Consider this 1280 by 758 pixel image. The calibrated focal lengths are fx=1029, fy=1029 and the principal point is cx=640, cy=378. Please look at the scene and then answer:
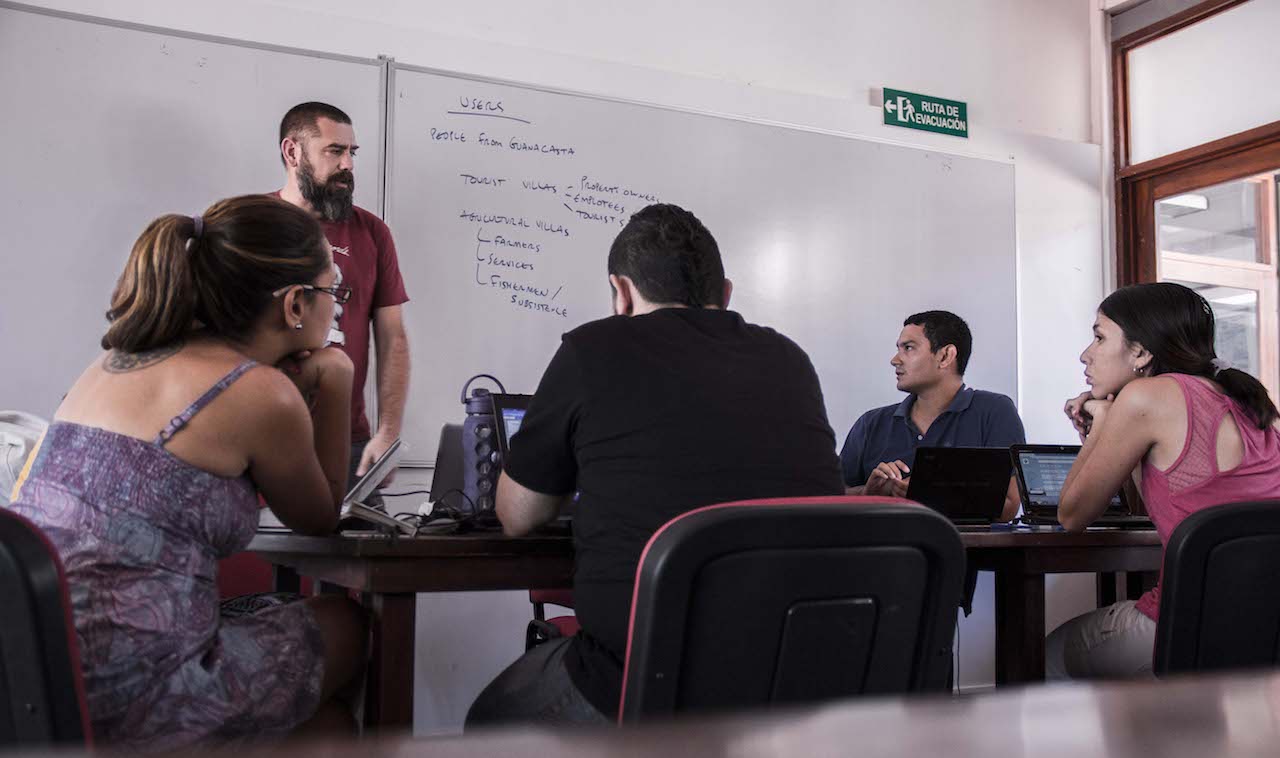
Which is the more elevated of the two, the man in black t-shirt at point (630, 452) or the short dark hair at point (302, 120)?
the short dark hair at point (302, 120)

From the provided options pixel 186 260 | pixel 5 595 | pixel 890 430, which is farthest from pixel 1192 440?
pixel 5 595

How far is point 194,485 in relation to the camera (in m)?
1.31

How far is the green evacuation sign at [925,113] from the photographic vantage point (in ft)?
13.9

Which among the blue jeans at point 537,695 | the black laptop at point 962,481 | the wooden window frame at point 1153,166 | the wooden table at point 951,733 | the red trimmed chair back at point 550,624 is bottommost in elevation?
the red trimmed chair back at point 550,624

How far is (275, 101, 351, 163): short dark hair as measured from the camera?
3105 mm

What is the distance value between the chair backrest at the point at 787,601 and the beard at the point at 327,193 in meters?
2.27

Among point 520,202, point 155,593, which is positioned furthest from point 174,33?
point 155,593

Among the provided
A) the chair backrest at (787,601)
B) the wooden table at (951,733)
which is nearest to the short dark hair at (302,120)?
the chair backrest at (787,601)

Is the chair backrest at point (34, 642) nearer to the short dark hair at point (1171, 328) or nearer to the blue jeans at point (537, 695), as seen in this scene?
the blue jeans at point (537, 695)

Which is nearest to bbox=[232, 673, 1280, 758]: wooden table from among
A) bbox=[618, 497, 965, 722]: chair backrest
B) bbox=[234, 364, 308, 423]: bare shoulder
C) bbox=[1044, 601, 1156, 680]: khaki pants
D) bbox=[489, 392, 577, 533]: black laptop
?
bbox=[618, 497, 965, 722]: chair backrest

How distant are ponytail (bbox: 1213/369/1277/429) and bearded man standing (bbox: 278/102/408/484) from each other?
2.13 meters

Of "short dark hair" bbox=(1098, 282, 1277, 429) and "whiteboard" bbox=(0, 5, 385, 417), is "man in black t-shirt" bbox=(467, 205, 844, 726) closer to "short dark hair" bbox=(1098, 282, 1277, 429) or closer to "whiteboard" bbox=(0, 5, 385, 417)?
"short dark hair" bbox=(1098, 282, 1277, 429)

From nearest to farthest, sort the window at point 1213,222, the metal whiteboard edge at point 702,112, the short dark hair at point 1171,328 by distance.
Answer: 1. the short dark hair at point 1171,328
2. the metal whiteboard edge at point 702,112
3. the window at point 1213,222

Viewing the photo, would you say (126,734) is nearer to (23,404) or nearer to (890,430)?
(23,404)
